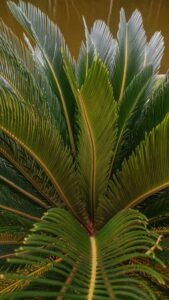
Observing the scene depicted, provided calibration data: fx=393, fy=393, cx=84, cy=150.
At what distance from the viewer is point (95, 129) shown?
78cm

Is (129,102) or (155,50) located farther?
(155,50)

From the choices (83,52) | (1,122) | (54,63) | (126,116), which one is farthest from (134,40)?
(1,122)

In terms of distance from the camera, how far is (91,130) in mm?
773

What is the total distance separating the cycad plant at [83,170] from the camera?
0.67m

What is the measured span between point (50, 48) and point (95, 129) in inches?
18.4

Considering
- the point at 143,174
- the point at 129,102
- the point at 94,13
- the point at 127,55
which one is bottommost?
the point at 143,174

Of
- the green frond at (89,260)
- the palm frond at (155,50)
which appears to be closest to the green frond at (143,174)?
the green frond at (89,260)

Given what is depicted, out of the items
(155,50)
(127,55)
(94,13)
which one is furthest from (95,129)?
(94,13)

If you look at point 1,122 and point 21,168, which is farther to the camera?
point 21,168

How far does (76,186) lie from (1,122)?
257 millimetres

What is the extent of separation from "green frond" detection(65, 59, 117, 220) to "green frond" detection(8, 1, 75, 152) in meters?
0.17

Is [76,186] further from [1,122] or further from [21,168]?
[1,122]

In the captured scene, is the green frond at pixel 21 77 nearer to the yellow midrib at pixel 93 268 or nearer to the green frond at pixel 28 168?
the green frond at pixel 28 168

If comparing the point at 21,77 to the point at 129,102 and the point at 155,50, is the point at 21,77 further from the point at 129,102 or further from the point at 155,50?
the point at 155,50
